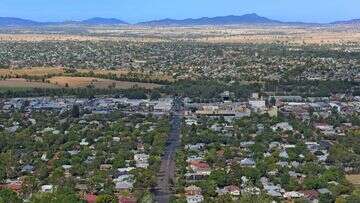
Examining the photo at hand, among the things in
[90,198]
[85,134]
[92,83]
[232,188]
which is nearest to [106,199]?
A: [90,198]

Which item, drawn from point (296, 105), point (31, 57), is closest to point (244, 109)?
point (296, 105)

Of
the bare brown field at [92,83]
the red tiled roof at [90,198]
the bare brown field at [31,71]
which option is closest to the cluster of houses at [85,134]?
the red tiled roof at [90,198]

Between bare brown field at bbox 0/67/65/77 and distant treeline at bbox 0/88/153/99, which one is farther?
bare brown field at bbox 0/67/65/77

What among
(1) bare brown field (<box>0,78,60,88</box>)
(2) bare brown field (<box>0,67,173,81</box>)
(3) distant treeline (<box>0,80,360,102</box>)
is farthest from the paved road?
(2) bare brown field (<box>0,67,173,81</box>)

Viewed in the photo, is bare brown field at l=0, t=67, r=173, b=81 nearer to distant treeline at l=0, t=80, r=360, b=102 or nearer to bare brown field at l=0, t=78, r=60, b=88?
bare brown field at l=0, t=78, r=60, b=88

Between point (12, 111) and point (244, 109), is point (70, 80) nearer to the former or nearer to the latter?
point (12, 111)

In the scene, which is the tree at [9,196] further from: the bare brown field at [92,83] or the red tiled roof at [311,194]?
the bare brown field at [92,83]

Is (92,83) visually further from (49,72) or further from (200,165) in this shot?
(200,165)
